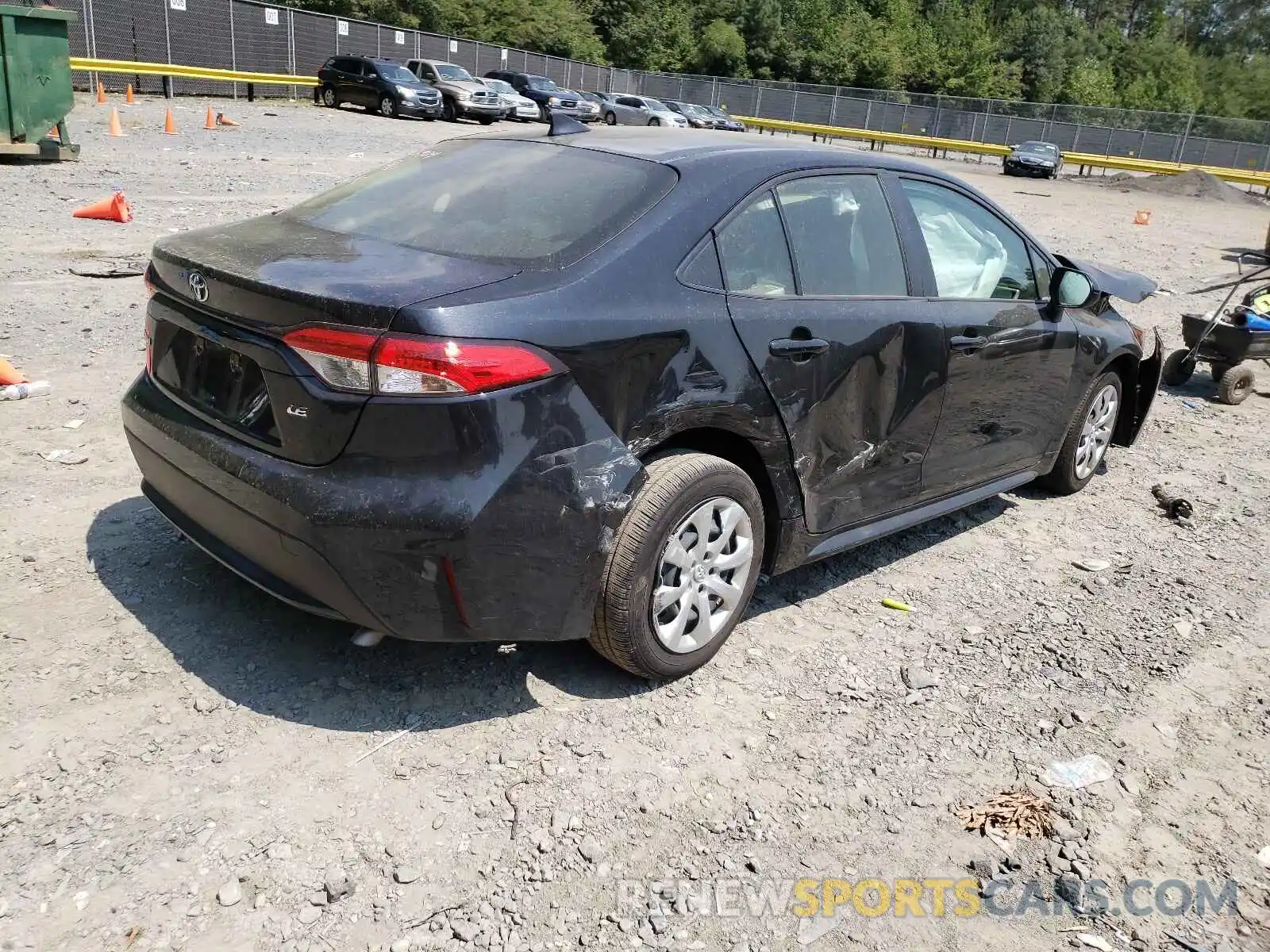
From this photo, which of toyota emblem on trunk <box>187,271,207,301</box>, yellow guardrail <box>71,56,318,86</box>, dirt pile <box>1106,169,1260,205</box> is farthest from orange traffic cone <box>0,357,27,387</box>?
dirt pile <box>1106,169,1260,205</box>

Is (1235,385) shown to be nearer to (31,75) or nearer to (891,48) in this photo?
(31,75)

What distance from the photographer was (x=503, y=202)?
3445mm

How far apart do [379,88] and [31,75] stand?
1989 centimetres

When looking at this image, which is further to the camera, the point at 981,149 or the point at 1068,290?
the point at 981,149

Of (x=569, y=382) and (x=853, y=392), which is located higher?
(x=569, y=382)

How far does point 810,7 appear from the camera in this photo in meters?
74.7

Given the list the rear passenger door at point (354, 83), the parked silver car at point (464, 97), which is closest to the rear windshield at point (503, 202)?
the rear passenger door at point (354, 83)

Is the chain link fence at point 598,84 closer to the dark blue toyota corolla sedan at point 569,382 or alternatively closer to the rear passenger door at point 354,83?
the rear passenger door at point 354,83

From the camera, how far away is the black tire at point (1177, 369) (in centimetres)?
822

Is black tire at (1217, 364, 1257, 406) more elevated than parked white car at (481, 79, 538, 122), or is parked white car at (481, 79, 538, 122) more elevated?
parked white car at (481, 79, 538, 122)

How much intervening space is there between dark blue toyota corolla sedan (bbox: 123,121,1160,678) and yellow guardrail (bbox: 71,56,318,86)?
25.3 meters

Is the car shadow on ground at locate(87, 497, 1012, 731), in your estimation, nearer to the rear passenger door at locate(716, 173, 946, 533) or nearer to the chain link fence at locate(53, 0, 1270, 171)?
the rear passenger door at locate(716, 173, 946, 533)

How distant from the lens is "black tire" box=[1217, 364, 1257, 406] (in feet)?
25.8

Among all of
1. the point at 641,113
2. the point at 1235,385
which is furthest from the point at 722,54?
the point at 1235,385
